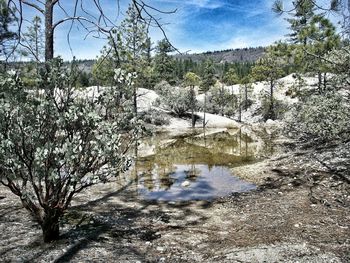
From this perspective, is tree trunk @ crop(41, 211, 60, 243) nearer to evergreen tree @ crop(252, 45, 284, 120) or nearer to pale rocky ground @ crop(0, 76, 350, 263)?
pale rocky ground @ crop(0, 76, 350, 263)

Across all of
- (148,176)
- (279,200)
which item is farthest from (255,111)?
(279,200)

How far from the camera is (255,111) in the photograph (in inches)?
2510

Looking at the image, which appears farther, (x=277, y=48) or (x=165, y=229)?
(x=277, y=48)

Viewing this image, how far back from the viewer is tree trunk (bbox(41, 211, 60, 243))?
7.01 m

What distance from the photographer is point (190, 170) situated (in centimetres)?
1789

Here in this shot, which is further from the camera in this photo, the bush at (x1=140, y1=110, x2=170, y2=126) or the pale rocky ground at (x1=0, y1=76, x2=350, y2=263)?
the bush at (x1=140, y1=110, x2=170, y2=126)

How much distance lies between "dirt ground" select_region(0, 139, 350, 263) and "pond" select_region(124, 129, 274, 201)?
3.18ft

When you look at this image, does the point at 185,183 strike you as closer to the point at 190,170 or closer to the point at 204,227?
the point at 190,170

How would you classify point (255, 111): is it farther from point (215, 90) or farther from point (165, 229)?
point (165, 229)

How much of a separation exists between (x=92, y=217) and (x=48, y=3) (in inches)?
207

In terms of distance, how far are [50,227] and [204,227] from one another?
3.68m

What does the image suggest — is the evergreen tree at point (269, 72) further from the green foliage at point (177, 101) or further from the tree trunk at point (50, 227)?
the tree trunk at point (50, 227)

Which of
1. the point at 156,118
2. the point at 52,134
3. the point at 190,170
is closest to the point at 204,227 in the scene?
the point at 52,134

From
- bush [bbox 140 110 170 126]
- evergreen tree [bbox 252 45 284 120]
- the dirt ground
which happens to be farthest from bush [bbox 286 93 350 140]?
evergreen tree [bbox 252 45 284 120]
